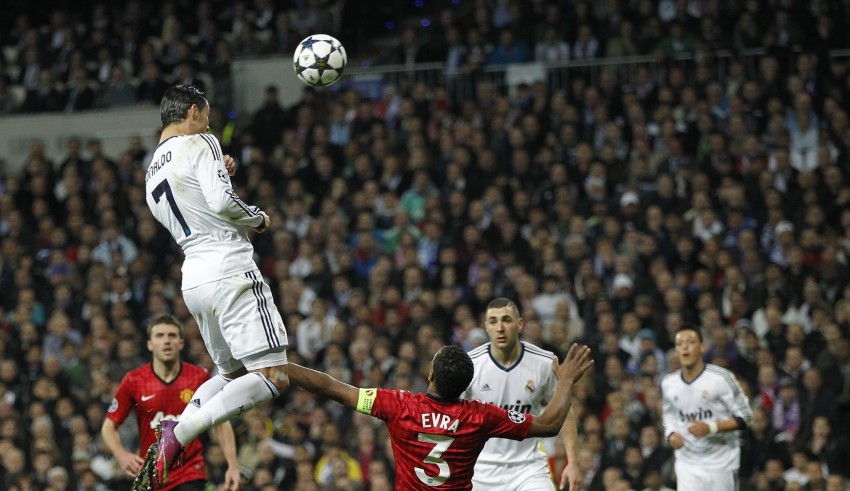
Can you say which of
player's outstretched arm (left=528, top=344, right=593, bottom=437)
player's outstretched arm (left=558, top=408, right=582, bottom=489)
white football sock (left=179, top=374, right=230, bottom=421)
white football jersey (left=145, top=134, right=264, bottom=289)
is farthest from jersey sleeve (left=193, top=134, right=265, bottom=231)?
player's outstretched arm (left=558, top=408, right=582, bottom=489)

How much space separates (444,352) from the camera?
7695mm

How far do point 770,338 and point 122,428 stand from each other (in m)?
7.06

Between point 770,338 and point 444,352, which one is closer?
point 444,352

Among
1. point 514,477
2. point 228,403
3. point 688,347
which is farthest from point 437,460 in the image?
point 688,347

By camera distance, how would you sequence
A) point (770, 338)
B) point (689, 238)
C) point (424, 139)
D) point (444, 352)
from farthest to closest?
point (424, 139)
point (689, 238)
point (770, 338)
point (444, 352)

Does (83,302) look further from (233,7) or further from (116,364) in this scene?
(233,7)

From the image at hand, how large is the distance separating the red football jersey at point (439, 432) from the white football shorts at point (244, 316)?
0.68m

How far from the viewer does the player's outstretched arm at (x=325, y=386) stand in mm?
8008

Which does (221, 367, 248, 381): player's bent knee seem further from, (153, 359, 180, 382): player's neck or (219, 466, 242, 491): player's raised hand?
(153, 359, 180, 382): player's neck

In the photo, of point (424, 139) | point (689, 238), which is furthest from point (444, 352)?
point (424, 139)

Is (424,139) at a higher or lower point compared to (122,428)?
higher

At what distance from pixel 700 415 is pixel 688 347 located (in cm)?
62

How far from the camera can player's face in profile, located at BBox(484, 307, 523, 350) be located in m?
9.87

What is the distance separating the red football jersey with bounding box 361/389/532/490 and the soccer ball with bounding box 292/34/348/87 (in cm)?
264
